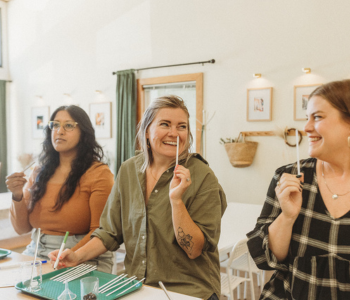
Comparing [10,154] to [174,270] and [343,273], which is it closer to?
[174,270]

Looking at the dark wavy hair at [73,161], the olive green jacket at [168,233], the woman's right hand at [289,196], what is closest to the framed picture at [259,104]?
the dark wavy hair at [73,161]

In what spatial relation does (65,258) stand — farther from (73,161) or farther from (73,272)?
(73,161)

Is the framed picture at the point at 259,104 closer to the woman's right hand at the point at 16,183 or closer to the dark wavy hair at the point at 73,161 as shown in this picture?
the dark wavy hair at the point at 73,161

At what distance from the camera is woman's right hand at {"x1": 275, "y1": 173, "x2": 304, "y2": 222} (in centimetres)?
124

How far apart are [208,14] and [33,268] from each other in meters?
4.41

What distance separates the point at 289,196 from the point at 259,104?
345 cm

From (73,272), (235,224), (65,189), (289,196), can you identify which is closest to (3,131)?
(235,224)

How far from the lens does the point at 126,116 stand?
5645 mm

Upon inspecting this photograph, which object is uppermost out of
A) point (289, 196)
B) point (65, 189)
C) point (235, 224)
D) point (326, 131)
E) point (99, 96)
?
point (99, 96)

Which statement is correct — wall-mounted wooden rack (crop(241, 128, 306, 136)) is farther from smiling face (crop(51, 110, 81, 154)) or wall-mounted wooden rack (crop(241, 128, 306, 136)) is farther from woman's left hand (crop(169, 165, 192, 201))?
woman's left hand (crop(169, 165, 192, 201))

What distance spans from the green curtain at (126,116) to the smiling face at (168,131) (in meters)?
3.93

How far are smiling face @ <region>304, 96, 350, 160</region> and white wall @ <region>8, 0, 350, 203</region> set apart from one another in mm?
3166

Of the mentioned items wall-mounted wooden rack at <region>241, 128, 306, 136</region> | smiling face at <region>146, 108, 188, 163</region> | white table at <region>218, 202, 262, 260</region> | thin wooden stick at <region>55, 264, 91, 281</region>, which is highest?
smiling face at <region>146, 108, 188, 163</region>

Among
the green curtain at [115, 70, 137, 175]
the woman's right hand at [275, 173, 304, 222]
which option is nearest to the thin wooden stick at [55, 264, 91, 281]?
the woman's right hand at [275, 173, 304, 222]
